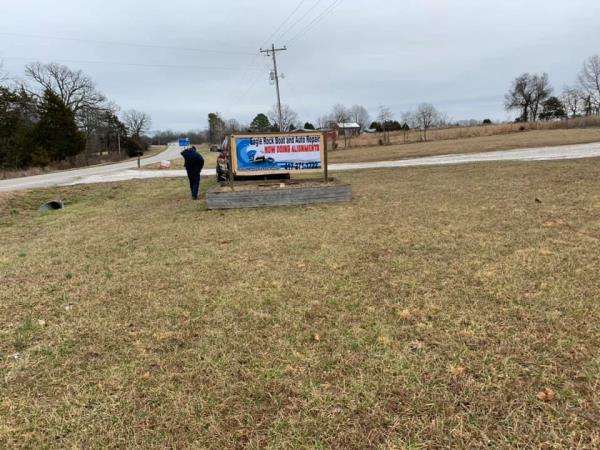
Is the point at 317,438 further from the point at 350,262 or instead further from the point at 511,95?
the point at 511,95

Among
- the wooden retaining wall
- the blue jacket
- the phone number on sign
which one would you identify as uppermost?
the blue jacket

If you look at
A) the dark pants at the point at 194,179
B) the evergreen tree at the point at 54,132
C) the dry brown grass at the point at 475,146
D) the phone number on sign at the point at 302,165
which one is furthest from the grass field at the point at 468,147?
the dark pants at the point at 194,179

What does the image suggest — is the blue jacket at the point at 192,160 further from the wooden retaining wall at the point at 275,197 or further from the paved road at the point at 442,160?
the paved road at the point at 442,160

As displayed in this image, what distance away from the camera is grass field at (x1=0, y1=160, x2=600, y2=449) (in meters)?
2.23

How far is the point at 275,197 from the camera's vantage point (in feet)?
30.5

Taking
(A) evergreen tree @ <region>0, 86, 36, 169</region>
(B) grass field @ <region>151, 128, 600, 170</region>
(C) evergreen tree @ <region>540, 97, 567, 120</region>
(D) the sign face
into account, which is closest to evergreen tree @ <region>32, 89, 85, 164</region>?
(A) evergreen tree @ <region>0, 86, 36, 169</region>

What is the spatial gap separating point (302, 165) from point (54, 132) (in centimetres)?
3822

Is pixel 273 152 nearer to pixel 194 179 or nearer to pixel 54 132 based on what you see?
pixel 194 179

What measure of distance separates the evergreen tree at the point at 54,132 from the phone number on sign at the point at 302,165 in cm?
3540

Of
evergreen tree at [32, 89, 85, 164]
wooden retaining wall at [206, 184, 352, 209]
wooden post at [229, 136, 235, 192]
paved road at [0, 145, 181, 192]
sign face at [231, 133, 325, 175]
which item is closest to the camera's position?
wooden retaining wall at [206, 184, 352, 209]

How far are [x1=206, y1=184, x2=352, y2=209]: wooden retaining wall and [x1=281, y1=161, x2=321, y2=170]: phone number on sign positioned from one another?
3.54 feet

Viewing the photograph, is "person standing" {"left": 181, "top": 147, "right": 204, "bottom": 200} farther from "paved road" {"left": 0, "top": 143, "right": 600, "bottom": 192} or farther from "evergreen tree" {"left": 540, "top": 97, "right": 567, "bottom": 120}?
"evergreen tree" {"left": 540, "top": 97, "right": 567, "bottom": 120}

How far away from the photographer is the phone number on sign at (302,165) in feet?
33.6

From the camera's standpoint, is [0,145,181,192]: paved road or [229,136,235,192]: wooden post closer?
[229,136,235,192]: wooden post
